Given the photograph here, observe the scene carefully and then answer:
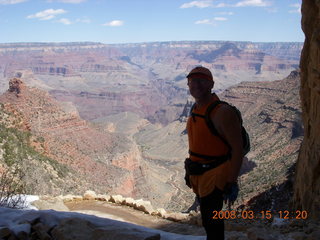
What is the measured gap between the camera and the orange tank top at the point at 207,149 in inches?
153

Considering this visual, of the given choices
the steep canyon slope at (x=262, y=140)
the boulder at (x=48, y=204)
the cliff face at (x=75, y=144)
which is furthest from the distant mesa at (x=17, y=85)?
the boulder at (x=48, y=204)

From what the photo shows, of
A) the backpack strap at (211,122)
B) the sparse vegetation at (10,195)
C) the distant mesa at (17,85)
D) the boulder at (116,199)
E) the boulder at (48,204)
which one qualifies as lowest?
the boulder at (116,199)

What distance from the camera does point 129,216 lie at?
34.0 feet

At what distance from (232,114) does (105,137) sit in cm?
4046

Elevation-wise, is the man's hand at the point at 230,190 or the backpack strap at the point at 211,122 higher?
the backpack strap at the point at 211,122

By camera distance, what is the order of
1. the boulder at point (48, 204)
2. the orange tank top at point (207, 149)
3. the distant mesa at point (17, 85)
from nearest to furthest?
the orange tank top at point (207, 149) → the boulder at point (48, 204) → the distant mesa at point (17, 85)

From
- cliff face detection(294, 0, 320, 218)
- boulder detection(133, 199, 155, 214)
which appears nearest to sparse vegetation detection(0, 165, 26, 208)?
boulder detection(133, 199, 155, 214)

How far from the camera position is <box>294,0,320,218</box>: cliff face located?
7682 mm

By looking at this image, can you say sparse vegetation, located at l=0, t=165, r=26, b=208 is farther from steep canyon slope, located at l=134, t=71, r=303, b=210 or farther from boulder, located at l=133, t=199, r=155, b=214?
steep canyon slope, located at l=134, t=71, r=303, b=210

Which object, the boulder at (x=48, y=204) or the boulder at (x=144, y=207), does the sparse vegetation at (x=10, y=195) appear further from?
the boulder at (x=144, y=207)

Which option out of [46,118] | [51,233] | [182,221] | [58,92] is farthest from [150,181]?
[58,92]

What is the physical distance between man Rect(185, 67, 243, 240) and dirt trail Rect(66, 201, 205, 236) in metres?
4.08

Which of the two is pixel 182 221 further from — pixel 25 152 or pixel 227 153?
pixel 25 152

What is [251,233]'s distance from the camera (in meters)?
4.66
